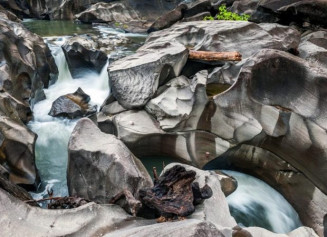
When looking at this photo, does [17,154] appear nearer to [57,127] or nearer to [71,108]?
[57,127]

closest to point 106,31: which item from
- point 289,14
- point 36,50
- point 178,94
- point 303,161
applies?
point 36,50

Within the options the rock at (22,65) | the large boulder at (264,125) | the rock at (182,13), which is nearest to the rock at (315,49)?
the large boulder at (264,125)

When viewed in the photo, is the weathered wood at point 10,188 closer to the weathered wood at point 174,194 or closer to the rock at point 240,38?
the weathered wood at point 174,194

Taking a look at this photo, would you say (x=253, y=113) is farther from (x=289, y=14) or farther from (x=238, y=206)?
(x=289, y=14)

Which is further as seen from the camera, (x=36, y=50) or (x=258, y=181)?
(x=36, y=50)

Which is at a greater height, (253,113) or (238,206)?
(253,113)

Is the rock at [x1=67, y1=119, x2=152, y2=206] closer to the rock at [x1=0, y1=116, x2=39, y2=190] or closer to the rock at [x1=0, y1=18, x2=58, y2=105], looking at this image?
the rock at [x1=0, y1=116, x2=39, y2=190]

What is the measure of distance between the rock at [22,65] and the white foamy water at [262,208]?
5789mm

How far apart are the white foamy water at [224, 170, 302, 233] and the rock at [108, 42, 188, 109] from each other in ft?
9.58

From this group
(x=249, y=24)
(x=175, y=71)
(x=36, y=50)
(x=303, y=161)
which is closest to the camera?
(x=303, y=161)

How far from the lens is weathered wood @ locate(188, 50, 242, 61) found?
291 inches


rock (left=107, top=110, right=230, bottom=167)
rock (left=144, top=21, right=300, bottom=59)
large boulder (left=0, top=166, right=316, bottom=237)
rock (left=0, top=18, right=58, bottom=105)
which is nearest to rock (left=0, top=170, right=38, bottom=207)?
large boulder (left=0, top=166, right=316, bottom=237)

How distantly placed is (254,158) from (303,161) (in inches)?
38.3

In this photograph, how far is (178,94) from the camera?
681 cm
